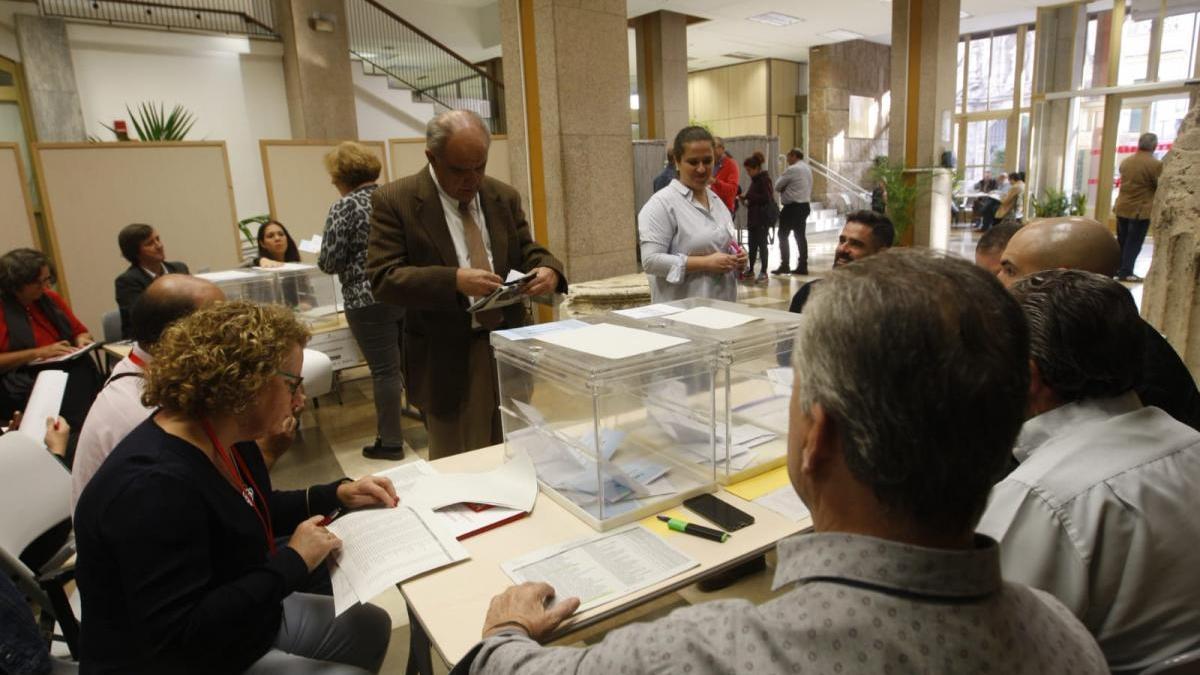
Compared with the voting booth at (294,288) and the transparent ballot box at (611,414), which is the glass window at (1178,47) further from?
the transparent ballot box at (611,414)

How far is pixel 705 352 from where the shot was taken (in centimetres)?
157

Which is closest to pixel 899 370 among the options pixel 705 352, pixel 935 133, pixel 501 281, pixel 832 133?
pixel 705 352

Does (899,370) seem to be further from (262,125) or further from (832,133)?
(832,133)

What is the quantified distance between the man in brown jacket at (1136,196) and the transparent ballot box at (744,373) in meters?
7.44

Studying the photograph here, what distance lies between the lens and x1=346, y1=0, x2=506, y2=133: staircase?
9672 mm

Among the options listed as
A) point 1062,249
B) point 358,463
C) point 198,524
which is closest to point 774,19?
point 358,463

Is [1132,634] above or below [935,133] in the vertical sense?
below

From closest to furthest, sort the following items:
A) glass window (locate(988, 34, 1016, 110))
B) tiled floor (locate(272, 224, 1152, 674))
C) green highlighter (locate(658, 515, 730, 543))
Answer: green highlighter (locate(658, 515, 730, 543))
tiled floor (locate(272, 224, 1152, 674))
glass window (locate(988, 34, 1016, 110))

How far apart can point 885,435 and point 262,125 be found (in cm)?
1020

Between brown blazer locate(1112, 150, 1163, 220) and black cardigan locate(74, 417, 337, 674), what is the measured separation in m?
9.03

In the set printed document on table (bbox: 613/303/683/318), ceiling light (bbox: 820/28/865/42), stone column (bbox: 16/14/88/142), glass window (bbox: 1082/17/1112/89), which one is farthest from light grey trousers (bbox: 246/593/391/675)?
glass window (bbox: 1082/17/1112/89)

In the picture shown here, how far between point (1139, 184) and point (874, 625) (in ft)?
29.5

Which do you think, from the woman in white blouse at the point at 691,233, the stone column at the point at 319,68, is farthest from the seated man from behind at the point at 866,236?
the stone column at the point at 319,68

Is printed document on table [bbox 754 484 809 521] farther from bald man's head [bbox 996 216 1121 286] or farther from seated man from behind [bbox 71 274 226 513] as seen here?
seated man from behind [bbox 71 274 226 513]
